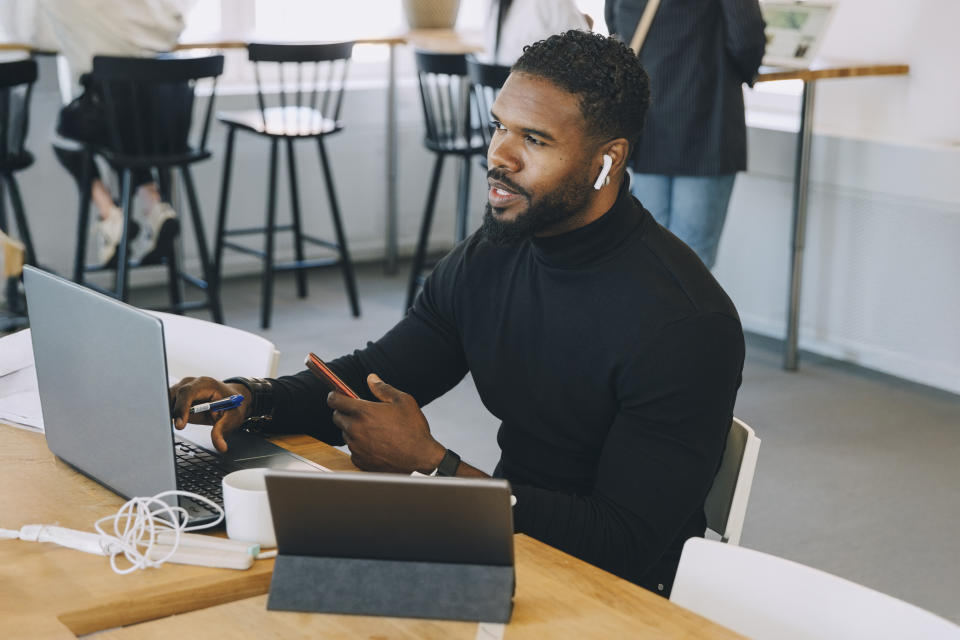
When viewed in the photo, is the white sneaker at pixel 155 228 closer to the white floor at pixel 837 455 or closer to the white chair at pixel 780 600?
the white floor at pixel 837 455

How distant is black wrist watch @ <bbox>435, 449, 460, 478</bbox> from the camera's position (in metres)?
1.38

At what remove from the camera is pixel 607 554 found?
4.35 feet

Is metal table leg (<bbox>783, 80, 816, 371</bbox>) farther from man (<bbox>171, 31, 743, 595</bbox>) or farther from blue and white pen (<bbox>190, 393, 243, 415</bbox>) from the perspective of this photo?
blue and white pen (<bbox>190, 393, 243, 415</bbox>)

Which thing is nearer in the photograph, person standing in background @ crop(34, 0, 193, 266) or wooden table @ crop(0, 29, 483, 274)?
person standing in background @ crop(34, 0, 193, 266)

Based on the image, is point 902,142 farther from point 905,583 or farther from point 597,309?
point 597,309

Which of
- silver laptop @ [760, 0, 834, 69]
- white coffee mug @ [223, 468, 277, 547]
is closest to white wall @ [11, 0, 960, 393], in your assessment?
silver laptop @ [760, 0, 834, 69]

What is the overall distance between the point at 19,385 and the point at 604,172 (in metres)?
0.84

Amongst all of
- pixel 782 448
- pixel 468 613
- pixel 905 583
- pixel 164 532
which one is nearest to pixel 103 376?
pixel 164 532

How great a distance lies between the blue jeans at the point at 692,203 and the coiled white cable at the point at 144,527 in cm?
246

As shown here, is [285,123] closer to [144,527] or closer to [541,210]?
[541,210]

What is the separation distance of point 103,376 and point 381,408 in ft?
1.11

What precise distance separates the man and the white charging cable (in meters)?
0.21

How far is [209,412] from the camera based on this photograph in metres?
1.42

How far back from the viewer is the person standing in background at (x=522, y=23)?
11.5ft
